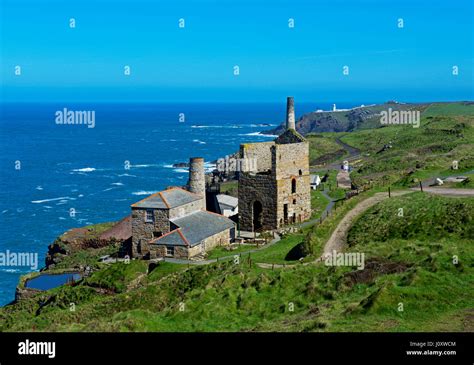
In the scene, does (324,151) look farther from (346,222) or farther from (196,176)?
(346,222)

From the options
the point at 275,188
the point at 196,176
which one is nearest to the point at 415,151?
the point at 275,188

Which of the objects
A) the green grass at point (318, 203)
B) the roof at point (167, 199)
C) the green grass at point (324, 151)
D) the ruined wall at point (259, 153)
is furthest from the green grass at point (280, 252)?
the green grass at point (324, 151)

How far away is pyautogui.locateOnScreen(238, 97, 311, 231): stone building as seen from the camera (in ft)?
149

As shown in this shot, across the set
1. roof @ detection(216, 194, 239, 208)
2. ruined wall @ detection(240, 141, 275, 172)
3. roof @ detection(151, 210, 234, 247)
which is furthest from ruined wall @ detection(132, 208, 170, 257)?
roof @ detection(216, 194, 239, 208)

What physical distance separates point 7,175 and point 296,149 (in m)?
90.0

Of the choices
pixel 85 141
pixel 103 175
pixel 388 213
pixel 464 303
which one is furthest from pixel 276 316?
pixel 85 141

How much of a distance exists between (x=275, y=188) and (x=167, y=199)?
8.73 meters

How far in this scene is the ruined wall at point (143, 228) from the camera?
4056 cm

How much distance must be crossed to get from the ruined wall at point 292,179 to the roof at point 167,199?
6.79 meters

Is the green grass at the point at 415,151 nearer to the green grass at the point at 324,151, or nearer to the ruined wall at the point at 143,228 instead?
the green grass at the point at 324,151

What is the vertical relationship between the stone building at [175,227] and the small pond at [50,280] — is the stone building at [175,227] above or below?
above

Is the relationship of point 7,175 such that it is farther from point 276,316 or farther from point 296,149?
point 276,316

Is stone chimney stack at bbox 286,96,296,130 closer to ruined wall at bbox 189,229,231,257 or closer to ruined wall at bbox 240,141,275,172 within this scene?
ruined wall at bbox 240,141,275,172
